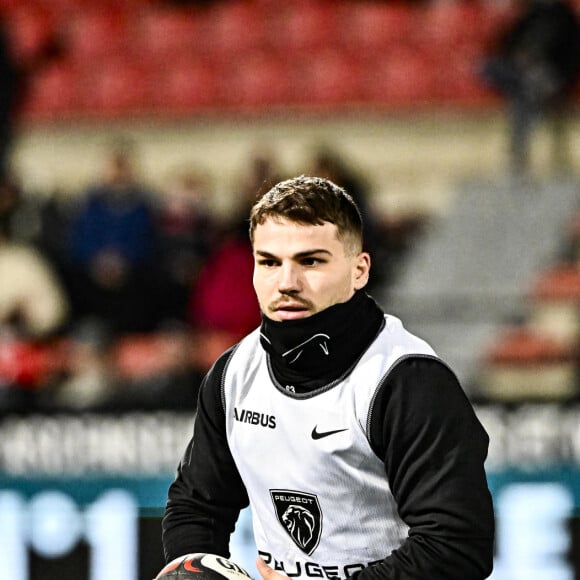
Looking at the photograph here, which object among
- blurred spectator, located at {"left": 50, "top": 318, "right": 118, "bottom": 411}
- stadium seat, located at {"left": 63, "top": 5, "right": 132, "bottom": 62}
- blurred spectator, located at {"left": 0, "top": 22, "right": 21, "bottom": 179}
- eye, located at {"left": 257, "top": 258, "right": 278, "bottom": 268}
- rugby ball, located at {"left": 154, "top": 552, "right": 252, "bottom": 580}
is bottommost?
blurred spectator, located at {"left": 50, "top": 318, "right": 118, "bottom": 411}

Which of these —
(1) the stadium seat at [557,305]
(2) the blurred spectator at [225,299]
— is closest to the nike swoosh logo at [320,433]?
(2) the blurred spectator at [225,299]

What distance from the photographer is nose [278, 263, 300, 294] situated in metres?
2.47

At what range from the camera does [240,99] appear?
9.66 meters

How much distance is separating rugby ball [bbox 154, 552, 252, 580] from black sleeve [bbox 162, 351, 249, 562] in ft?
0.34

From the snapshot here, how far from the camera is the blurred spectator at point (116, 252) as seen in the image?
7.76m

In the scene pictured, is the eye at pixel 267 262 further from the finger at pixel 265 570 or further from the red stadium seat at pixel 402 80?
the red stadium seat at pixel 402 80

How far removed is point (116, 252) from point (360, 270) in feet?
18.2

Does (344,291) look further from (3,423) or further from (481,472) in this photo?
(3,423)

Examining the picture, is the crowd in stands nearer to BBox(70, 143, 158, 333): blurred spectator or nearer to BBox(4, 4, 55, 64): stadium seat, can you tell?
BBox(70, 143, 158, 333): blurred spectator

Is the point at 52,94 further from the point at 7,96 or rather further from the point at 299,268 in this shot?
the point at 299,268

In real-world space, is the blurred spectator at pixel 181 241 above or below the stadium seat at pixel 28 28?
below

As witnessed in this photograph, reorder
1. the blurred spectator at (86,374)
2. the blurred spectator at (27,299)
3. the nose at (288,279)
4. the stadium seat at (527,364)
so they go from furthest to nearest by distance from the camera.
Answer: the blurred spectator at (27,299)
the stadium seat at (527,364)
the blurred spectator at (86,374)
the nose at (288,279)

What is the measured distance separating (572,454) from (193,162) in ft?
15.8

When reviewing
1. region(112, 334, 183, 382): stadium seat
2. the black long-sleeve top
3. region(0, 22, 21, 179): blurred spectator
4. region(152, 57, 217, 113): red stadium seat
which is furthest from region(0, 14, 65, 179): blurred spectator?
the black long-sleeve top
